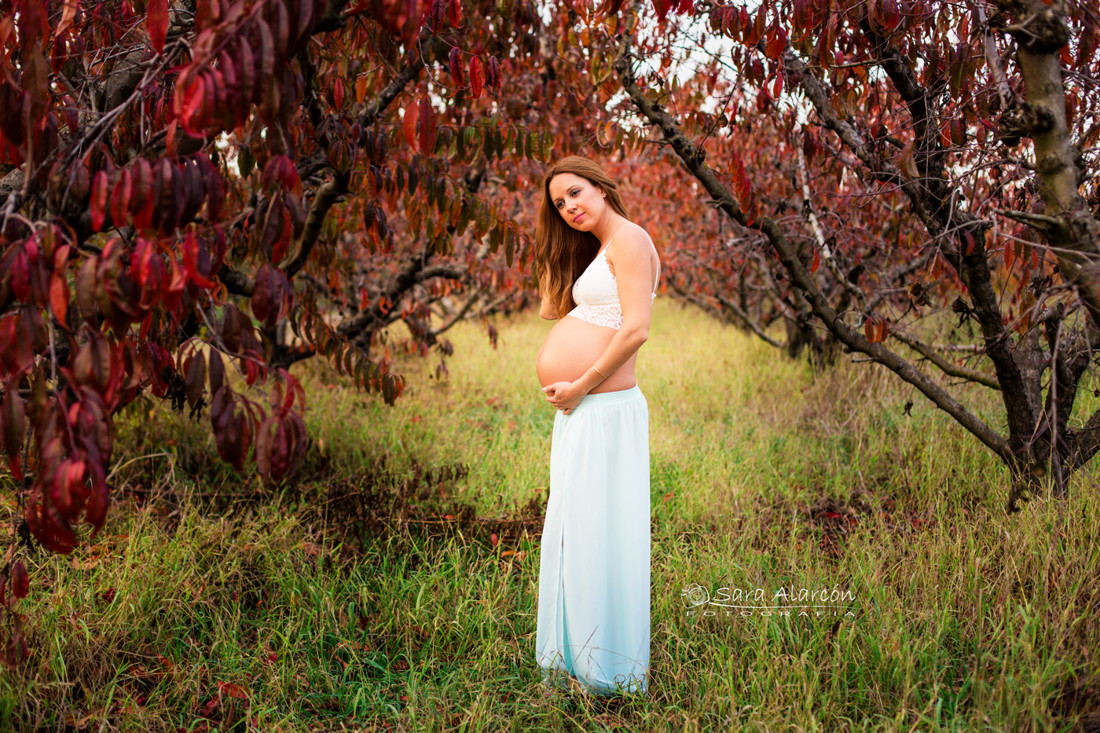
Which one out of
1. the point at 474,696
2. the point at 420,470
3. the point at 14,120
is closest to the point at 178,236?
the point at 14,120

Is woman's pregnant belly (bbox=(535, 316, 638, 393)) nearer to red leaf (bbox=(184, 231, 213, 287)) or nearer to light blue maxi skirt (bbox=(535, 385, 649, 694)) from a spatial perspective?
light blue maxi skirt (bbox=(535, 385, 649, 694))

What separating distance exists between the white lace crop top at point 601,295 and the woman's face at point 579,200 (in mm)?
144

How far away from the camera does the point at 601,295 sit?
2311 mm

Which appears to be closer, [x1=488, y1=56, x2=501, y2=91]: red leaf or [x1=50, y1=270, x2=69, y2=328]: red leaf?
[x1=50, y1=270, x2=69, y2=328]: red leaf

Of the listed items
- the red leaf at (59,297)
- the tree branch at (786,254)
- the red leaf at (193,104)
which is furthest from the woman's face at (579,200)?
the red leaf at (59,297)

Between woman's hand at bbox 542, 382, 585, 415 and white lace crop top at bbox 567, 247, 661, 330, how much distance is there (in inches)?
9.3

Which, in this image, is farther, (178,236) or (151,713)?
(151,713)

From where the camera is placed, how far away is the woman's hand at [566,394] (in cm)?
230

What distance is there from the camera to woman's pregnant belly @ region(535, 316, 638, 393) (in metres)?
2.32

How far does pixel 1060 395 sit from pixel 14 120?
4.06 m

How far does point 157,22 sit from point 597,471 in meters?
1.73

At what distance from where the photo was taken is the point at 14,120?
4.61 ft

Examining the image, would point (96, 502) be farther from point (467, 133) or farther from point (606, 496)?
A: point (467, 133)

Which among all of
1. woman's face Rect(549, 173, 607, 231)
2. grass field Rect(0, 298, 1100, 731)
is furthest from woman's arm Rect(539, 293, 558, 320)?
grass field Rect(0, 298, 1100, 731)
